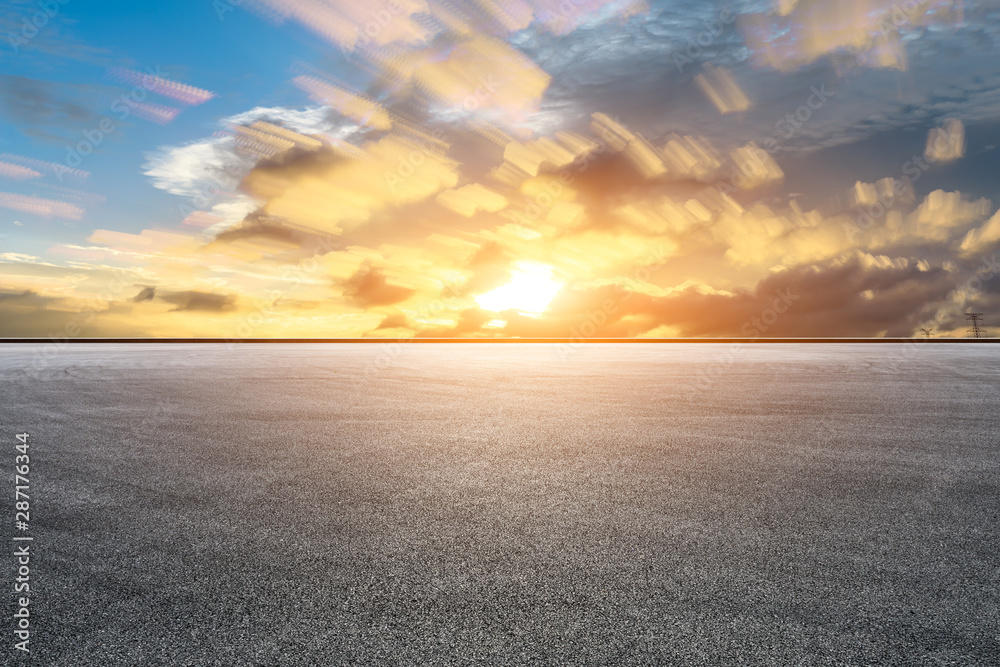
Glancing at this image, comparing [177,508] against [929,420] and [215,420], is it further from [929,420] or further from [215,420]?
[929,420]

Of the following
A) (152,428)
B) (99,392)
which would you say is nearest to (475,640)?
(152,428)

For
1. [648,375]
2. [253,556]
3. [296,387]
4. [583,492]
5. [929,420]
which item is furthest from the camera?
[648,375]

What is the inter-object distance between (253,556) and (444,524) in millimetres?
1404

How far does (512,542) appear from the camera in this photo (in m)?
4.40

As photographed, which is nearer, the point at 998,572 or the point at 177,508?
the point at 998,572

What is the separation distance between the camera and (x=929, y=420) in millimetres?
10297

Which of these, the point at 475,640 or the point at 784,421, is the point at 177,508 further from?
the point at 784,421

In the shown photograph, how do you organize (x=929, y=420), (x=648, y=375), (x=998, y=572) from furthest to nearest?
(x=648, y=375) → (x=929, y=420) → (x=998, y=572)

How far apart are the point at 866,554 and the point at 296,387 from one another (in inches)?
572

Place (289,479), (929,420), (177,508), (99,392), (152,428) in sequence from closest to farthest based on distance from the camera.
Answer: (177,508)
(289,479)
(152,428)
(929,420)
(99,392)

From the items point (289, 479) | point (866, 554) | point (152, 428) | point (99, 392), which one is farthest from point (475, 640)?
point (99, 392)

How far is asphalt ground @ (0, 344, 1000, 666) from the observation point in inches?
119

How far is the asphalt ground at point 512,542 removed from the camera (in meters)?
3.03

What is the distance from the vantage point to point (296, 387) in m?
16.4
